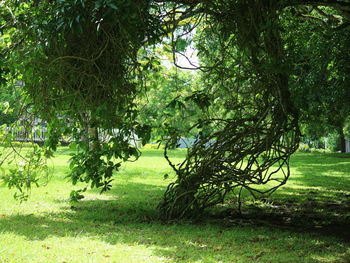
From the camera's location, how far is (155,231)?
616 cm

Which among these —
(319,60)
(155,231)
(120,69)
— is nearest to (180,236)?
(155,231)

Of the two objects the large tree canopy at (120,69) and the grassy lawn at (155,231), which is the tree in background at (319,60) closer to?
the large tree canopy at (120,69)

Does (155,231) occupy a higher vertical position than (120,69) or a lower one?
lower

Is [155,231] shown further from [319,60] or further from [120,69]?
[319,60]

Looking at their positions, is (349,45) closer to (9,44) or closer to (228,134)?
(228,134)

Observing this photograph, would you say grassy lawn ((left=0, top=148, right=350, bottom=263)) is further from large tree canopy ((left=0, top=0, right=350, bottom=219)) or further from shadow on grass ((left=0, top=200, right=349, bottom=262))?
large tree canopy ((left=0, top=0, right=350, bottom=219))

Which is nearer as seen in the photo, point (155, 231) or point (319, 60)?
point (155, 231)

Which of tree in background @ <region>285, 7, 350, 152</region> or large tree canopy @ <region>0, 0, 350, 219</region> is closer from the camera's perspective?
large tree canopy @ <region>0, 0, 350, 219</region>

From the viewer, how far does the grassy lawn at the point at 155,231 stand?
16.1 ft

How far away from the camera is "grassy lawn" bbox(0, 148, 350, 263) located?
490 centimetres

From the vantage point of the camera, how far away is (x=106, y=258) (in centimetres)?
470

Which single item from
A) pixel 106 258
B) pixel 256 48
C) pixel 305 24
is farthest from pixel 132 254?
pixel 305 24

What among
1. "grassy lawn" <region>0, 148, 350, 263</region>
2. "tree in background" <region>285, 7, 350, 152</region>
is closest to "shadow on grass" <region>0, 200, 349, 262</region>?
"grassy lawn" <region>0, 148, 350, 263</region>

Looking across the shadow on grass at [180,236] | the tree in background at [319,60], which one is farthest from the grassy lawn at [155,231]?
the tree in background at [319,60]
